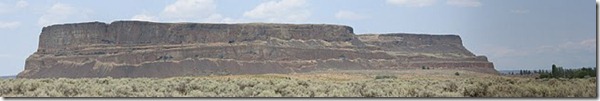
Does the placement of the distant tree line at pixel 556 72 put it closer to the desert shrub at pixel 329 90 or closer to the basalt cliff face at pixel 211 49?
the desert shrub at pixel 329 90

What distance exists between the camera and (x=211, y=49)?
52.8 meters

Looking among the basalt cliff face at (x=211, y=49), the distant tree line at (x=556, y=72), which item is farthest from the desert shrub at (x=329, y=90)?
the basalt cliff face at (x=211, y=49)

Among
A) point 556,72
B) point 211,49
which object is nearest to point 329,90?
point 556,72

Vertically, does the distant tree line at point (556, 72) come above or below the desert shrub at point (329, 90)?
above

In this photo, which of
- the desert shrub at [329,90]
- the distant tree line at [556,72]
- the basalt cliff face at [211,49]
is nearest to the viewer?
the desert shrub at [329,90]

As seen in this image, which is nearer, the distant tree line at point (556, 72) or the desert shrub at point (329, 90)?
the desert shrub at point (329, 90)

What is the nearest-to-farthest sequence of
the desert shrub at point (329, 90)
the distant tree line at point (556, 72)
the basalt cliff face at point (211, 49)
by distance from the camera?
the desert shrub at point (329, 90), the distant tree line at point (556, 72), the basalt cliff face at point (211, 49)

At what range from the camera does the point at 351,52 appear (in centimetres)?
5612

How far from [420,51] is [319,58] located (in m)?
7.91

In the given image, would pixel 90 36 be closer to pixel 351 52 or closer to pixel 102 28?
pixel 102 28

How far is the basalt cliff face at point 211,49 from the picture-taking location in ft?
159

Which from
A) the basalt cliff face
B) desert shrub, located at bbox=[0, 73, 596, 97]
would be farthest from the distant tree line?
the basalt cliff face

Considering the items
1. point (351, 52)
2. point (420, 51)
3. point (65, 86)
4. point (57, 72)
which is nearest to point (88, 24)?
point (57, 72)

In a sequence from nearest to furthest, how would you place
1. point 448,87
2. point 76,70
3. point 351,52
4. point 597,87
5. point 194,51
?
point 597,87 < point 448,87 < point 76,70 < point 194,51 < point 351,52
